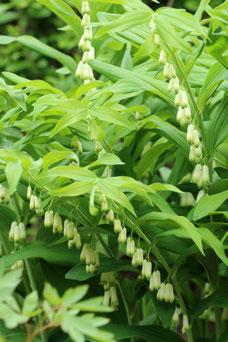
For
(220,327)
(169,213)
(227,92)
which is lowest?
(220,327)

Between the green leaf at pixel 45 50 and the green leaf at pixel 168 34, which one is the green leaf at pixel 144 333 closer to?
the green leaf at pixel 168 34

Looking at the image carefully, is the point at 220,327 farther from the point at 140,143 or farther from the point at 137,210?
the point at 140,143

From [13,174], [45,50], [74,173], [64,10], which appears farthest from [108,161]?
[45,50]

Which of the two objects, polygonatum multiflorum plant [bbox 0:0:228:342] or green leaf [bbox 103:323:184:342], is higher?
polygonatum multiflorum plant [bbox 0:0:228:342]

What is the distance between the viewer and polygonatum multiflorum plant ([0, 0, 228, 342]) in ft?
4.00

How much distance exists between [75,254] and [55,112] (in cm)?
48

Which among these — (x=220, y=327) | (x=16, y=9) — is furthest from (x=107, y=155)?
(x=16, y=9)

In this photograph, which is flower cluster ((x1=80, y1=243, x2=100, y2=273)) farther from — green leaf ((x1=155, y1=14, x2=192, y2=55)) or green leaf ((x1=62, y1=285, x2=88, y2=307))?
green leaf ((x1=62, y1=285, x2=88, y2=307))

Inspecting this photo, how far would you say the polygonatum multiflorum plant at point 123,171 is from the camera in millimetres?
1220

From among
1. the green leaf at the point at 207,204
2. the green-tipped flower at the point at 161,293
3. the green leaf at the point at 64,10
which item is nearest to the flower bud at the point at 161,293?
the green-tipped flower at the point at 161,293

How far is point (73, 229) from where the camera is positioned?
1.40 meters

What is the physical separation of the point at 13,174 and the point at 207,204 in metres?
0.51

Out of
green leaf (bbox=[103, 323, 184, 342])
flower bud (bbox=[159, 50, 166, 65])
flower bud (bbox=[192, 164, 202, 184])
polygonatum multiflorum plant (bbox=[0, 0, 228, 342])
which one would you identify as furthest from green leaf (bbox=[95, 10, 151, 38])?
green leaf (bbox=[103, 323, 184, 342])

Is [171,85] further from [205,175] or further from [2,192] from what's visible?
[2,192]
